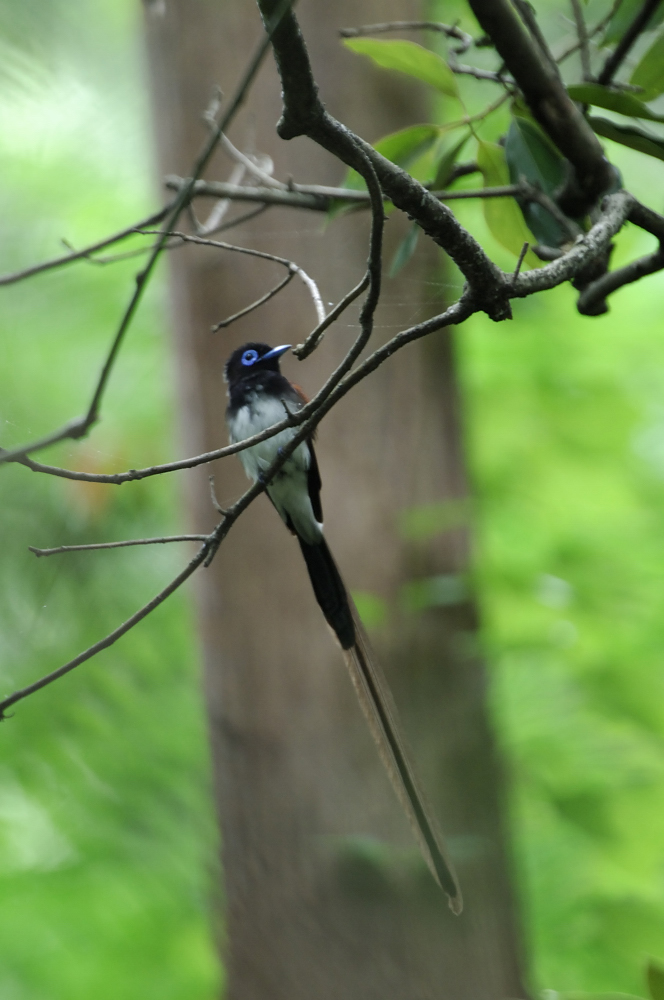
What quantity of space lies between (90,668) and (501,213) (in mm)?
1241

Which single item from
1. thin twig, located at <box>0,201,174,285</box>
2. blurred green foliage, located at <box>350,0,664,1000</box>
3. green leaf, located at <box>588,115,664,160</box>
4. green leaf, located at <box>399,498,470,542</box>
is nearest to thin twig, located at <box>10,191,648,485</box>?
green leaf, located at <box>588,115,664,160</box>

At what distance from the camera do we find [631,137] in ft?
3.77

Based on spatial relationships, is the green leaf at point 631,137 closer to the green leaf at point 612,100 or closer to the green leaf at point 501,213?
the green leaf at point 612,100

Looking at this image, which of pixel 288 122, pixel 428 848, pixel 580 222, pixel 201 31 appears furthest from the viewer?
pixel 201 31

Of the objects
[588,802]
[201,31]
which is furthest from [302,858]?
[201,31]

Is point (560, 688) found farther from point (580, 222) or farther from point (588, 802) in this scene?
point (580, 222)

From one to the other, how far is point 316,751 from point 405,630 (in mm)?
415

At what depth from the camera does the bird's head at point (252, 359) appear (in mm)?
1292

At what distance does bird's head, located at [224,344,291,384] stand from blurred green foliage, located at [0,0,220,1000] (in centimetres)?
25

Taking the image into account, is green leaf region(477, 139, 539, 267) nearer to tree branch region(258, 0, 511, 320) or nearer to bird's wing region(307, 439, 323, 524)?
tree branch region(258, 0, 511, 320)

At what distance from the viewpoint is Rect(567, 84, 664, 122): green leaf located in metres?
1.07

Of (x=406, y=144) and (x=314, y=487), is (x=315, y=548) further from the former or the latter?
(x=406, y=144)

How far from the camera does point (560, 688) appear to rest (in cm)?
242

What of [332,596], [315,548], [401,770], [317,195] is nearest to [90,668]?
[315,548]
